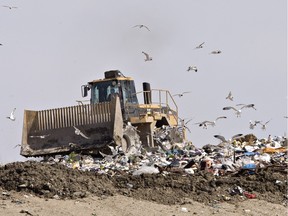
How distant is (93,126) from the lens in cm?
1563

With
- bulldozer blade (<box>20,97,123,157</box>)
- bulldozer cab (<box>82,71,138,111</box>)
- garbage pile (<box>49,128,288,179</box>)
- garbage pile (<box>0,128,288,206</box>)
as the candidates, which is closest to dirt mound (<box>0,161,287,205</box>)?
garbage pile (<box>0,128,288,206</box>)

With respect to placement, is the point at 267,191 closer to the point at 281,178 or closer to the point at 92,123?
the point at 281,178

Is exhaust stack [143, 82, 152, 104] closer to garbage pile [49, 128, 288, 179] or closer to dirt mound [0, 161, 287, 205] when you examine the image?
garbage pile [49, 128, 288, 179]

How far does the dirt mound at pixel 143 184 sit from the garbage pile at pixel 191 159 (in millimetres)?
446

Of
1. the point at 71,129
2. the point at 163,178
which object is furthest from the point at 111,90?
the point at 163,178

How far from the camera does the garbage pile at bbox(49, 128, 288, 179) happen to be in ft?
37.2

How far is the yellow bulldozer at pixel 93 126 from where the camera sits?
50.5ft

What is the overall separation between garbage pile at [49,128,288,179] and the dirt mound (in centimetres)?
45

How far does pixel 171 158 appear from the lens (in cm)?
1333

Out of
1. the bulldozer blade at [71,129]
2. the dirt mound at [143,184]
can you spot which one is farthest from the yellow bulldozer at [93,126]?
the dirt mound at [143,184]

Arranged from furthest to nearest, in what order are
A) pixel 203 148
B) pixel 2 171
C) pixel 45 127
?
1. pixel 45 127
2. pixel 203 148
3. pixel 2 171

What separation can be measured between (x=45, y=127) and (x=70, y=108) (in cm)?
68

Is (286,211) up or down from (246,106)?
down

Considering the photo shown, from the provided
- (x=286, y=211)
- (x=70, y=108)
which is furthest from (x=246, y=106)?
(x=286, y=211)
